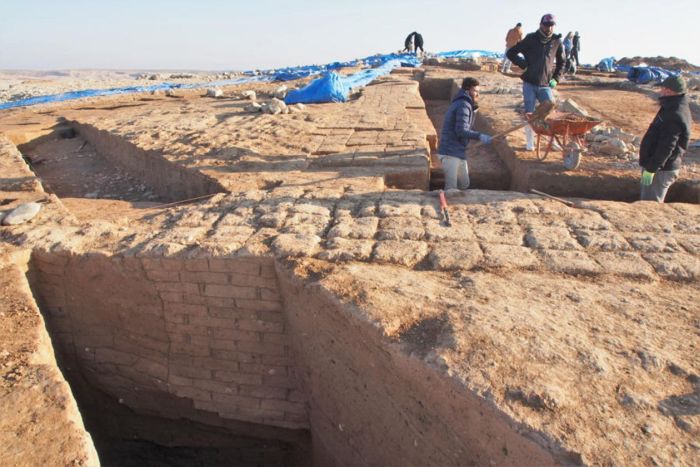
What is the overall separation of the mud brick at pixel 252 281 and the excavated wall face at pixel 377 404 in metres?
0.15

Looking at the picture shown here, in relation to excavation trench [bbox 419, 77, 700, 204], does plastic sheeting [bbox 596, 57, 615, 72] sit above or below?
above

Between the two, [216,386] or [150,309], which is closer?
[150,309]

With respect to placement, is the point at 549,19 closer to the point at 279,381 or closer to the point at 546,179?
the point at 546,179

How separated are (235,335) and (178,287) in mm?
627

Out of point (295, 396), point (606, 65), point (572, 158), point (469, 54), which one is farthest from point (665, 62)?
point (295, 396)

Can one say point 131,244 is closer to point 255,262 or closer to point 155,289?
point 155,289

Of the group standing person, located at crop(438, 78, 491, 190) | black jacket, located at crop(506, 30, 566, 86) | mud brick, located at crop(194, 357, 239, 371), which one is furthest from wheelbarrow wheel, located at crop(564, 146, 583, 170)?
mud brick, located at crop(194, 357, 239, 371)

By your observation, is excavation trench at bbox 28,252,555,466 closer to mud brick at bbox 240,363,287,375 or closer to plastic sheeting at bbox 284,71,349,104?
mud brick at bbox 240,363,287,375

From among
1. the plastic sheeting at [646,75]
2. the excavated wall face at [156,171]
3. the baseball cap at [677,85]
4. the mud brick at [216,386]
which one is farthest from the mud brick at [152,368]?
the plastic sheeting at [646,75]

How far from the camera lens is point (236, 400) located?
4.19 meters

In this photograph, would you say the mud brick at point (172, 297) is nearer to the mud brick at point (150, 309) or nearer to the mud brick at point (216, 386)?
the mud brick at point (150, 309)

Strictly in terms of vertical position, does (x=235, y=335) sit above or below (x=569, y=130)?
below

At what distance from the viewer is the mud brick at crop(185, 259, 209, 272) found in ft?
11.7

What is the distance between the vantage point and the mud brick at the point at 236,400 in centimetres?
416
